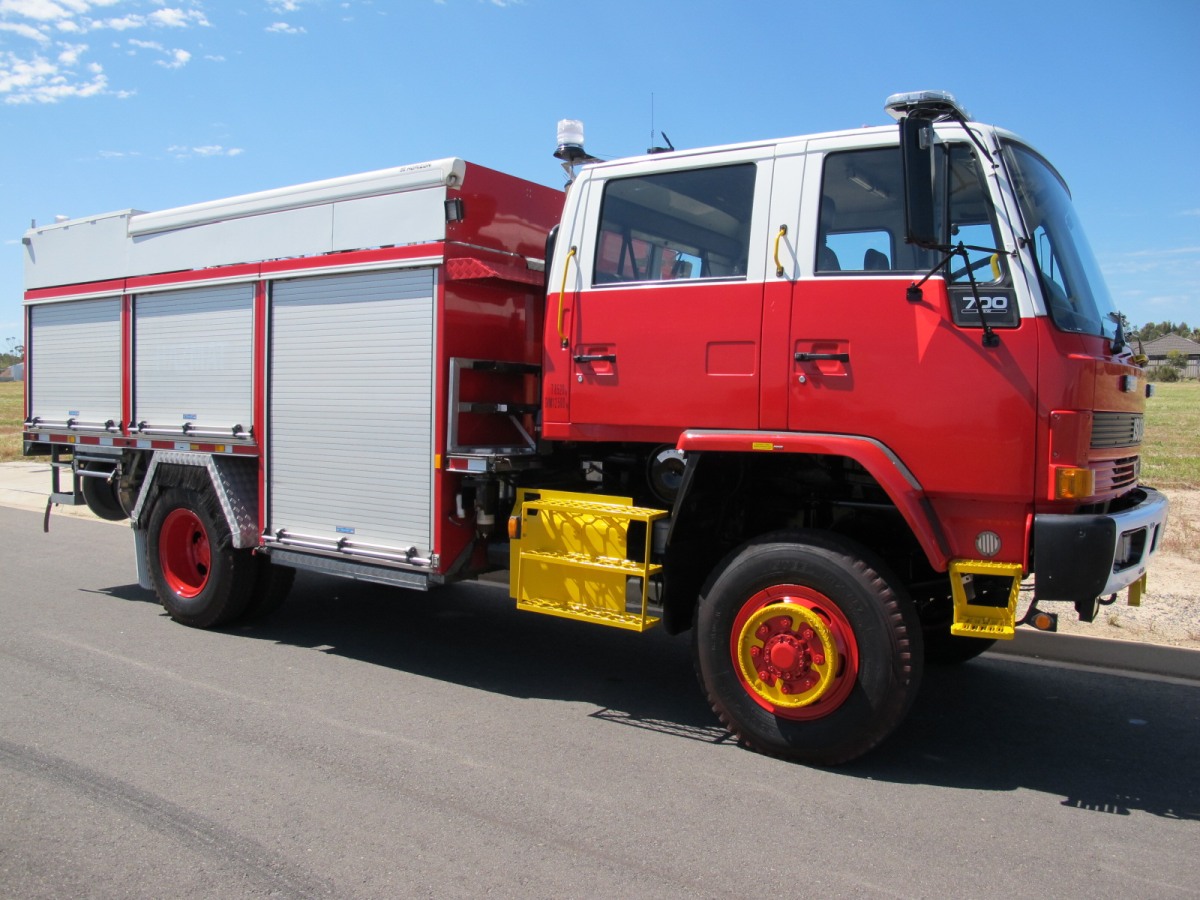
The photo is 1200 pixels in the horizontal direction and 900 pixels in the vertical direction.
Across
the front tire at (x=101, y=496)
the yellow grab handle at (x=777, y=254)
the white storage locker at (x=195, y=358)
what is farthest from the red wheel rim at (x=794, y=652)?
the front tire at (x=101, y=496)

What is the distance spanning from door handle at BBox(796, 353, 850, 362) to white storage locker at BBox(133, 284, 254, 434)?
3874mm

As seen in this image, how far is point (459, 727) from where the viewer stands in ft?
16.1

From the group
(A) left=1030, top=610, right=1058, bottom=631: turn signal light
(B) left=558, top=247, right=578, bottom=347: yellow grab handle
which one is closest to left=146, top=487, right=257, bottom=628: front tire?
(B) left=558, top=247, right=578, bottom=347: yellow grab handle

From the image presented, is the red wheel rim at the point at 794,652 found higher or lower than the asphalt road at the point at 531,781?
higher

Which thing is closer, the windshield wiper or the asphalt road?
the asphalt road

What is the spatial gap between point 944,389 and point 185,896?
3477 millimetres

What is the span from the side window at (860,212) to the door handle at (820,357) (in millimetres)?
383

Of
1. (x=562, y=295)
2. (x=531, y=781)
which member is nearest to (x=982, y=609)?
(x=531, y=781)

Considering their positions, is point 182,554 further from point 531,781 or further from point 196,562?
point 531,781

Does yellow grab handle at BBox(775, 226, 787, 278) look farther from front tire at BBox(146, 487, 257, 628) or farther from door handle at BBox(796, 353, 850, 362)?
front tire at BBox(146, 487, 257, 628)

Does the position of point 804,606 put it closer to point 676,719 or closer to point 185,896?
point 676,719

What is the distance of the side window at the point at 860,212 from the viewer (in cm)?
432

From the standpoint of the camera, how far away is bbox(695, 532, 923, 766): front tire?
4.22 metres

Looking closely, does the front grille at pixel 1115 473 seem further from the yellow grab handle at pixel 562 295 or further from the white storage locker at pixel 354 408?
the white storage locker at pixel 354 408
